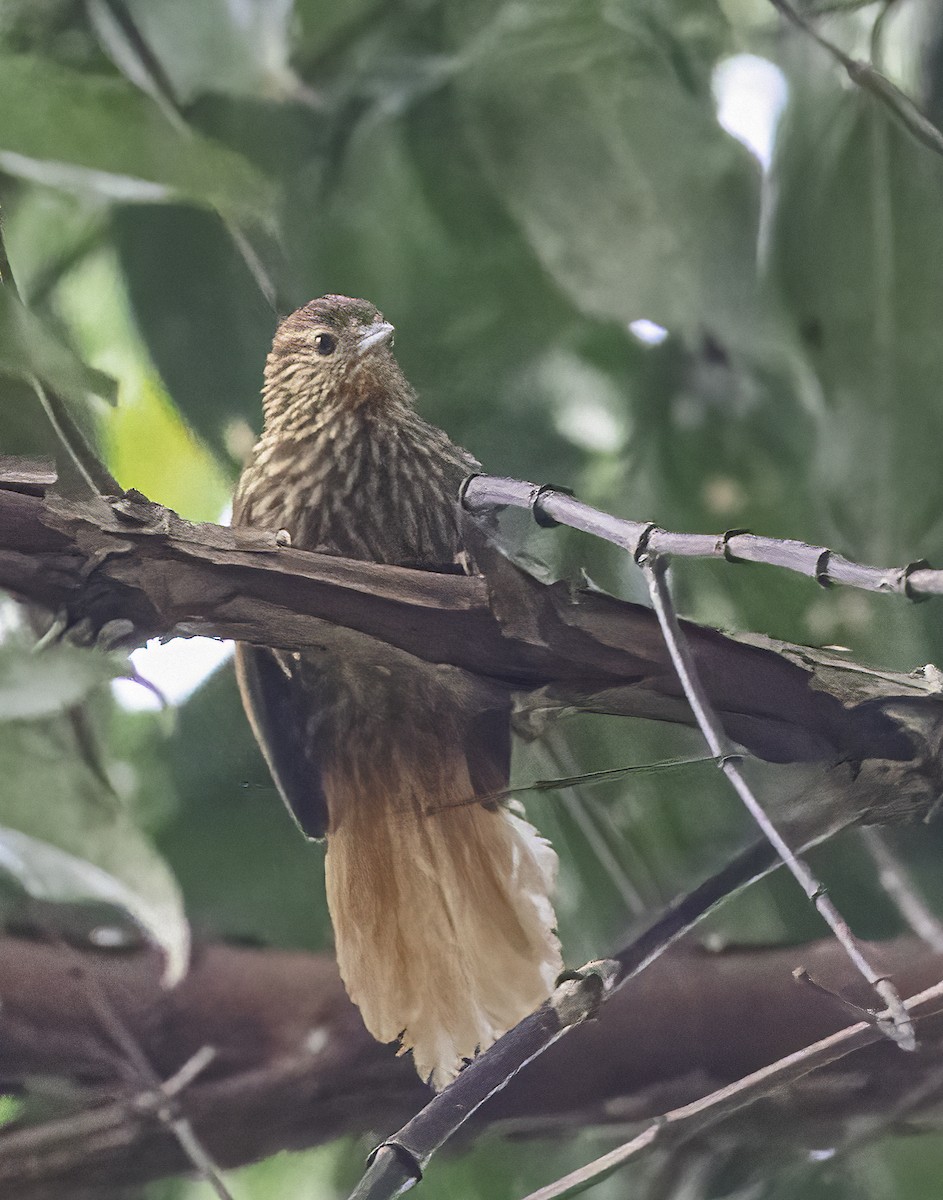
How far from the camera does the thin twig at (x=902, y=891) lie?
0.74m

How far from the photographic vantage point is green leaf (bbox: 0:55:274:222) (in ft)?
2.64

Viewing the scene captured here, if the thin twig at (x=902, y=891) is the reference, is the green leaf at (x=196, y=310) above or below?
above

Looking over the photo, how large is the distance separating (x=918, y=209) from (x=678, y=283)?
18 cm

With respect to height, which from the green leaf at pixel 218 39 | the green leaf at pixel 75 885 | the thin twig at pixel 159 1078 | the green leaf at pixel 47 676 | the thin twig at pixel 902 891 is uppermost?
the green leaf at pixel 218 39

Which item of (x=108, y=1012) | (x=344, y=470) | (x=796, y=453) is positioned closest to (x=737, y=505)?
(x=796, y=453)

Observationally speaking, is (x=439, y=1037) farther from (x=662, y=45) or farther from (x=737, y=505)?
(x=662, y=45)

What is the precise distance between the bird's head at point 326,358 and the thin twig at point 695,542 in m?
0.10

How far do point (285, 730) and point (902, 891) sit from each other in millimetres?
417

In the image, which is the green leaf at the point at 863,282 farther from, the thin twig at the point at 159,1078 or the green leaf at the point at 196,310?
the thin twig at the point at 159,1078

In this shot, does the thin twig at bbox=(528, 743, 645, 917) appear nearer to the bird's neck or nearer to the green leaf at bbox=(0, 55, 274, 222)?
the bird's neck

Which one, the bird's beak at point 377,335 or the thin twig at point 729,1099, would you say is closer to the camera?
the thin twig at point 729,1099

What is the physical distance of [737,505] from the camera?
80 cm

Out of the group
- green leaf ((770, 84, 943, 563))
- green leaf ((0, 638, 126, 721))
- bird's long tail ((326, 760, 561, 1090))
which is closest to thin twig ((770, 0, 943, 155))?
green leaf ((770, 84, 943, 563))

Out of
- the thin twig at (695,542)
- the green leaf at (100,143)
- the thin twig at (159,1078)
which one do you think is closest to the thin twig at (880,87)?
the thin twig at (695,542)
